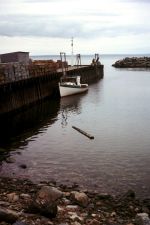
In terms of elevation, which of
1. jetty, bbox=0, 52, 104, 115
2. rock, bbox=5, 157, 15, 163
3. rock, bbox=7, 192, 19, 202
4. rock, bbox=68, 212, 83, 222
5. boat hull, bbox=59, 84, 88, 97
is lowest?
rock, bbox=5, 157, 15, 163

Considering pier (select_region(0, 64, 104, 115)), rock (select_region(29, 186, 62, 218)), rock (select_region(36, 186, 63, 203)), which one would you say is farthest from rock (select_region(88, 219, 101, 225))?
pier (select_region(0, 64, 104, 115))

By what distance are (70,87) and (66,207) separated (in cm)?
4189

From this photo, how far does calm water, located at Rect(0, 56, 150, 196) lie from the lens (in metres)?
21.9

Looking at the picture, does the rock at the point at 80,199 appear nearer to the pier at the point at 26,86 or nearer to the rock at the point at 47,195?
the rock at the point at 47,195

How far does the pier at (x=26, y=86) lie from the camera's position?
1580 inches

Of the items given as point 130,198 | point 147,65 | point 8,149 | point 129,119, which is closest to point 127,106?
point 129,119

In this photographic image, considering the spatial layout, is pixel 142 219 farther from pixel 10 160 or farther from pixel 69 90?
pixel 69 90

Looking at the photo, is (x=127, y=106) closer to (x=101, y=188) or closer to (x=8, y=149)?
(x=8, y=149)

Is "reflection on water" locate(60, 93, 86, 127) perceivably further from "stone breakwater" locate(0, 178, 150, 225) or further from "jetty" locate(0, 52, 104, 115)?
"stone breakwater" locate(0, 178, 150, 225)

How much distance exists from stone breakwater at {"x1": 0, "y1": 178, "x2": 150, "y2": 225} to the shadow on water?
9257 mm

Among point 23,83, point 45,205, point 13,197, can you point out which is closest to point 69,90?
point 23,83

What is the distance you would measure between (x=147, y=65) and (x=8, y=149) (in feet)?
411

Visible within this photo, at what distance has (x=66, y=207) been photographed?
15773 mm

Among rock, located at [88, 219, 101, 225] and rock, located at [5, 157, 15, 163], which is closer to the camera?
rock, located at [88, 219, 101, 225]
